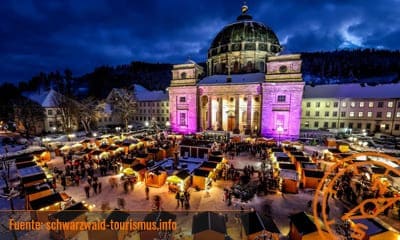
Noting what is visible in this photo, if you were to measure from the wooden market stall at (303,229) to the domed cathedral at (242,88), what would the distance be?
26657 mm

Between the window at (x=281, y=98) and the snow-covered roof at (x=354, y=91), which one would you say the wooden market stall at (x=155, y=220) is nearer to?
the window at (x=281, y=98)

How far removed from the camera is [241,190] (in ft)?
53.0

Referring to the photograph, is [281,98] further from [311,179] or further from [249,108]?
[311,179]

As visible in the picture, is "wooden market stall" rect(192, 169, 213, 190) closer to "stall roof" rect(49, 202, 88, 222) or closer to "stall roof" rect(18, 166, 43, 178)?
"stall roof" rect(49, 202, 88, 222)

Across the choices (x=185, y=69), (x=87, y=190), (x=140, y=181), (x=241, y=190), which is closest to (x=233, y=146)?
(x=241, y=190)

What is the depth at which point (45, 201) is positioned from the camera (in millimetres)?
12953

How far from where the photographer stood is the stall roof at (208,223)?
10.0 m

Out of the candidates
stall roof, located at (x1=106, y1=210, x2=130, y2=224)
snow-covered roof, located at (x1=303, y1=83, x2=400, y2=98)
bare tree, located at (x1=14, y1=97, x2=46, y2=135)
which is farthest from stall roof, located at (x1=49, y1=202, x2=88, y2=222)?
snow-covered roof, located at (x1=303, y1=83, x2=400, y2=98)

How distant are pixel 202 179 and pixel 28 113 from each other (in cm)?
4285

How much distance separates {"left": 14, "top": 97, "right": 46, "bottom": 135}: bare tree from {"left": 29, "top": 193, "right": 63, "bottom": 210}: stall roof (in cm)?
3658

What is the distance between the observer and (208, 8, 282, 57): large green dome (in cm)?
4581

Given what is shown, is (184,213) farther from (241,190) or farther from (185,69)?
(185,69)

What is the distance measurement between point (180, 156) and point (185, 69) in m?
23.8

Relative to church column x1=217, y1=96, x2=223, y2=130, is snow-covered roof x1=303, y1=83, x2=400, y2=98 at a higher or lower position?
higher
